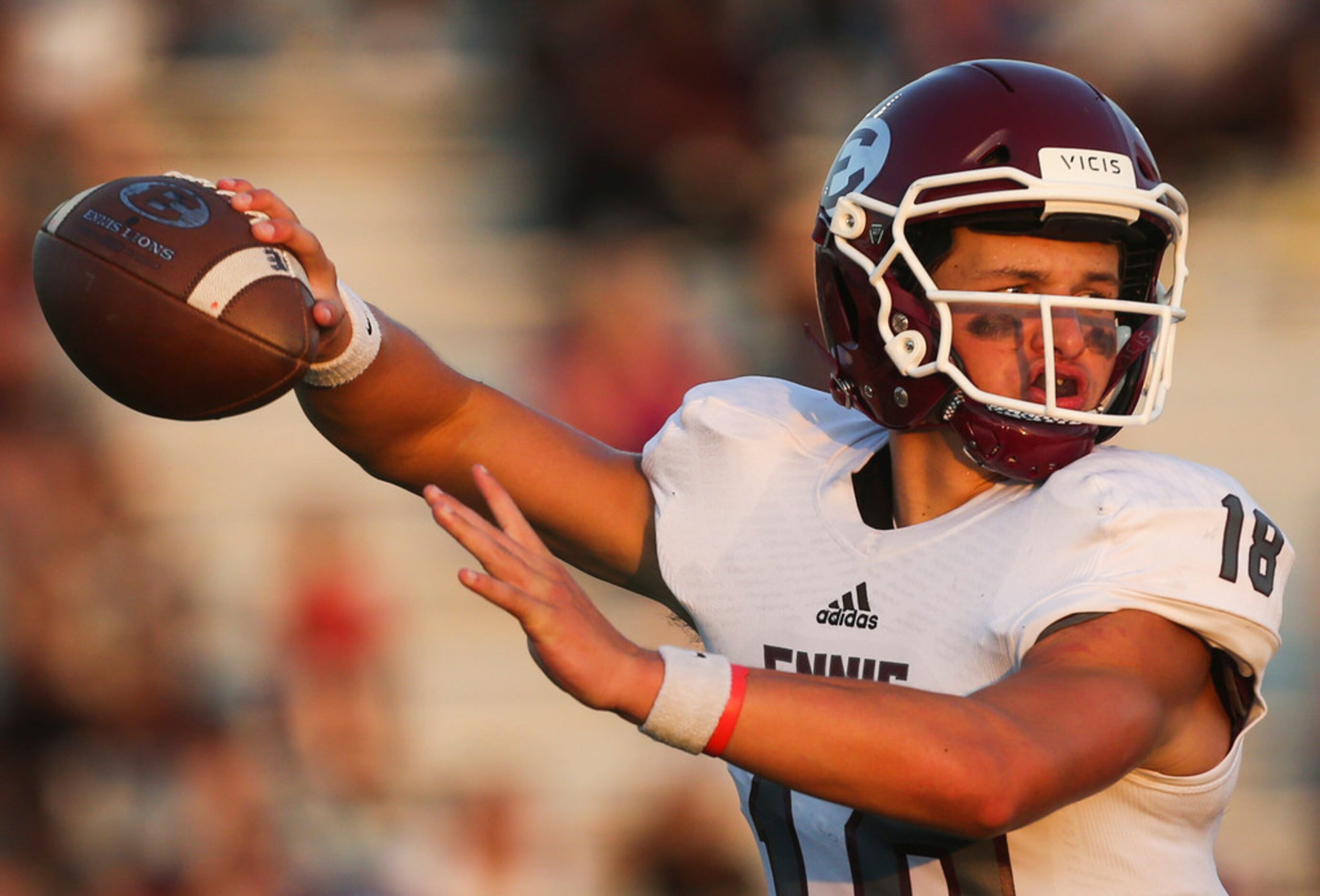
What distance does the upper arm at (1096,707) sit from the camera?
164cm

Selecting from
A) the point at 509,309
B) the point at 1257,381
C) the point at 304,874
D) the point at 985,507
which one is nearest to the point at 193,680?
the point at 304,874

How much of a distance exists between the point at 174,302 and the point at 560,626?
761 mm

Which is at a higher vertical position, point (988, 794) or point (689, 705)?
point (689, 705)

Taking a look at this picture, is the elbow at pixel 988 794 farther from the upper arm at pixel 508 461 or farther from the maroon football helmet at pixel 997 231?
the upper arm at pixel 508 461

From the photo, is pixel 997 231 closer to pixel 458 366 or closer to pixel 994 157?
pixel 994 157

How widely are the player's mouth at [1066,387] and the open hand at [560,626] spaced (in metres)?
0.68

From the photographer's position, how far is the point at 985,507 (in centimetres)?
213

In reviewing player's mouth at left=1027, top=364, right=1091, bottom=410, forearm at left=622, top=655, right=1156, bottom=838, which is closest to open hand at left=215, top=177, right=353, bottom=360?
forearm at left=622, top=655, right=1156, bottom=838

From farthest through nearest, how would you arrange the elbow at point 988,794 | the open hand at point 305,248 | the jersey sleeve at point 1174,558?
1. the open hand at point 305,248
2. the jersey sleeve at point 1174,558
3. the elbow at point 988,794

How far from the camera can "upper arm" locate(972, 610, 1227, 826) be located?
1645 millimetres

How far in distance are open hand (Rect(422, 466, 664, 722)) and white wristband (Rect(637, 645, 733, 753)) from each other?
14 mm

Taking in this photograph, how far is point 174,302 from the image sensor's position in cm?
207

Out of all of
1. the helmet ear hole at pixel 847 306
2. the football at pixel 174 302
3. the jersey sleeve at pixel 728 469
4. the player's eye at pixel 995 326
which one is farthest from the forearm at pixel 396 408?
the player's eye at pixel 995 326

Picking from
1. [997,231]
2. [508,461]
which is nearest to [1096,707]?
[997,231]
